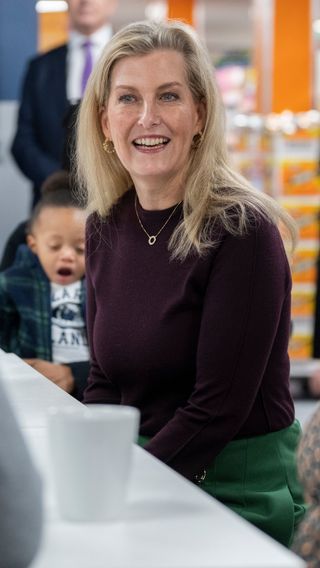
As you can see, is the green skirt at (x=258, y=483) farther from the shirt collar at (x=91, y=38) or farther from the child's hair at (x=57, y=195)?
the shirt collar at (x=91, y=38)

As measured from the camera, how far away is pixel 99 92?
2316 millimetres

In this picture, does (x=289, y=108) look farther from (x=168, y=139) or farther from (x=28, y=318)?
(x=168, y=139)

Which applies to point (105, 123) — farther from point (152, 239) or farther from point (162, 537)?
point (162, 537)

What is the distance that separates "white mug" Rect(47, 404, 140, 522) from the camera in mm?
1061

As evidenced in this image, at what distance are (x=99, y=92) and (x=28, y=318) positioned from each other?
2.53 ft

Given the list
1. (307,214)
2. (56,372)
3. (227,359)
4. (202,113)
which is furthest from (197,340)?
(307,214)

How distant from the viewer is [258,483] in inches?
80.7

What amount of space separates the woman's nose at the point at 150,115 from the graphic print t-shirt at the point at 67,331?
2.73 feet

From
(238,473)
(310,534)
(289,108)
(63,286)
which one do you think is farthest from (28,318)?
(289,108)

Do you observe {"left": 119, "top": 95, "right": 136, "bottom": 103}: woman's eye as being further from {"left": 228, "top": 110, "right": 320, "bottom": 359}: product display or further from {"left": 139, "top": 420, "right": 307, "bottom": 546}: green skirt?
{"left": 228, "top": 110, "right": 320, "bottom": 359}: product display

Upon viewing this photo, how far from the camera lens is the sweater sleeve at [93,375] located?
7.41ft

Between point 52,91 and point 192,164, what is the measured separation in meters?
2.85

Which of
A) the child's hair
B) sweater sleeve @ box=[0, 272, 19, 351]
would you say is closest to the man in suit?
the child's hair

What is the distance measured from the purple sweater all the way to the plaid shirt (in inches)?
24.8
